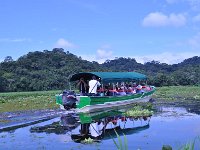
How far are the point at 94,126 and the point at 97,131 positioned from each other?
1430 millimetres

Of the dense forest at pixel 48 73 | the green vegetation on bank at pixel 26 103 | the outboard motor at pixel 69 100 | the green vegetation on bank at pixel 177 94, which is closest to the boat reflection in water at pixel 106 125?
the outboard motor at pixel 69 100

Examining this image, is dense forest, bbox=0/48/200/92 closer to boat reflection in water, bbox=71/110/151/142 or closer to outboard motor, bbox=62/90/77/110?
outboard motor, bbox=62/90/77/110

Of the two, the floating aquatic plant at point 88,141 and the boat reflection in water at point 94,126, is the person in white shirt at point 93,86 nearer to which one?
the boat reflection in water at point 94,126

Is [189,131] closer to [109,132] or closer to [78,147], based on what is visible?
[109,132]

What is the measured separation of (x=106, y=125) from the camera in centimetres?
1791

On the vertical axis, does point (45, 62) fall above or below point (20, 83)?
Result: above

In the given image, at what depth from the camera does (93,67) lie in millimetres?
76500

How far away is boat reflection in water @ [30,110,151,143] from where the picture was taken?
50.6 ft

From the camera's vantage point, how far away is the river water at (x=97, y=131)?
13250mm

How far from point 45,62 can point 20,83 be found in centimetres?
1709

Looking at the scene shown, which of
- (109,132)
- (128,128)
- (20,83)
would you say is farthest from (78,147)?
(20,83)

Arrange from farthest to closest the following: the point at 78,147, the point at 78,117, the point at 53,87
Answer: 1. the point at 53,87
2. the point at 78,117
3. the point at 78,147

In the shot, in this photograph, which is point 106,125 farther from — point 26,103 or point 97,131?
point 26,103

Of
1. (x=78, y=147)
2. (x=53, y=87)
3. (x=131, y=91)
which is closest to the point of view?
(x=78, y=147)
